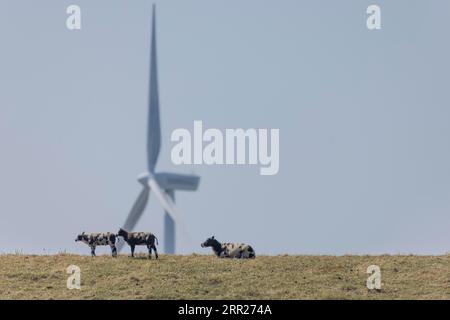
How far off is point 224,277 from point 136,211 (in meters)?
36.1

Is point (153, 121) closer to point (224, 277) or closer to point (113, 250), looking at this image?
point (113, 250)

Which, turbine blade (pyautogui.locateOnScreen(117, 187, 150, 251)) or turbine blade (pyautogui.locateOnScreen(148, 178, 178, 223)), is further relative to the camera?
turbine blade (pyautogui.locateOnScreen(148, 178, 178, 223))

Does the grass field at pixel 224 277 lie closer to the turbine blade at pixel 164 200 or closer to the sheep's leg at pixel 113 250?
the sheep's leg at pixel 113 250

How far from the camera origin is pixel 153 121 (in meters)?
94.5

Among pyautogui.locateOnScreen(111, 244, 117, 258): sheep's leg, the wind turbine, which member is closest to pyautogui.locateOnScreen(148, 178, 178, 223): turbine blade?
the wind turbine

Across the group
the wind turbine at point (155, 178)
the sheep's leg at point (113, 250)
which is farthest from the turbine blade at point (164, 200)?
the sheep's leg at point (113, 250)

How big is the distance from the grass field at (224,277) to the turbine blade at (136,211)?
89.3ft

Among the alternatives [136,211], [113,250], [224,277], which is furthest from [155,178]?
[224,277]

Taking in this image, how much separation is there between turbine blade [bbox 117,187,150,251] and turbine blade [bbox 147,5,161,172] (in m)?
3.59

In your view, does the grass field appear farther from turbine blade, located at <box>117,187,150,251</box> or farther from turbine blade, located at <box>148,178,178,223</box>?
turbine blade, located at <box>148,178,178,223</box>

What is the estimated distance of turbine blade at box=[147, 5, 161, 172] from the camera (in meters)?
93.5

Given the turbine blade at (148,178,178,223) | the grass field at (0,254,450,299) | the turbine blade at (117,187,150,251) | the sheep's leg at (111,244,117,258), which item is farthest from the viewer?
the turbine blade at (148,178,178,223)
